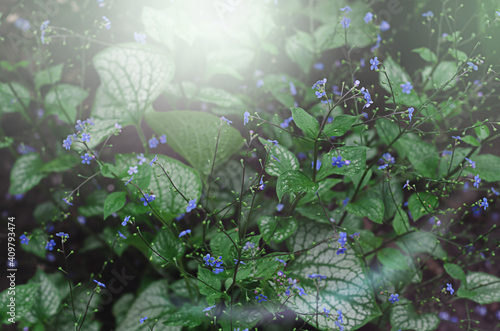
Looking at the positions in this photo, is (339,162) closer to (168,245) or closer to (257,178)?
(257,178)

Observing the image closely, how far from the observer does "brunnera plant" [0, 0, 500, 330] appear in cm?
116

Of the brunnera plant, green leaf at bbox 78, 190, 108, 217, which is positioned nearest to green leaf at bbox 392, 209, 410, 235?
the brunnera plant

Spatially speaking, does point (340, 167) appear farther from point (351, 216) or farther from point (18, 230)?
point (18, 230)

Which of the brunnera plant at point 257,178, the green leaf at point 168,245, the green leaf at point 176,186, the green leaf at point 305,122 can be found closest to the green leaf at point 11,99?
the brunnera plant at point 257,178

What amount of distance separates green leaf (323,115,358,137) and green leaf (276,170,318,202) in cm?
13

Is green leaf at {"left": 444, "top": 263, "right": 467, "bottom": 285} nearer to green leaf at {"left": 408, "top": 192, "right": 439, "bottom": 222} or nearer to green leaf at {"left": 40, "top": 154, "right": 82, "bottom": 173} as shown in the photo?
green leaf at {"left": 408, "top": 192, "right": 439, "bottom": 222}

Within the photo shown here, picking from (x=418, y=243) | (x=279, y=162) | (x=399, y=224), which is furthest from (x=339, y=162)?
A: (x=418, y=243)

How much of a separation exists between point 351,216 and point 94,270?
111 cm

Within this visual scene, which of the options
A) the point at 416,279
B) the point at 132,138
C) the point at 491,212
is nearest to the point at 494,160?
the point at 416,279

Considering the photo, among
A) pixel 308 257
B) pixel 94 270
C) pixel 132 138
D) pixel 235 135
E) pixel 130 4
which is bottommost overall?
pixel 308 257

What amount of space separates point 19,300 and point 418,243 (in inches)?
51.1

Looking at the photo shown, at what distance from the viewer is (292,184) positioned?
104cm

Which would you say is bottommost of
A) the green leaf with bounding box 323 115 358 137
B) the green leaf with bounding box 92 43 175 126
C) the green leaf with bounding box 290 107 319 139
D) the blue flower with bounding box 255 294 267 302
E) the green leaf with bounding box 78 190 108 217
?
the blue flower with bounding box 255 294 267 302

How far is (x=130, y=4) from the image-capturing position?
2168mm
